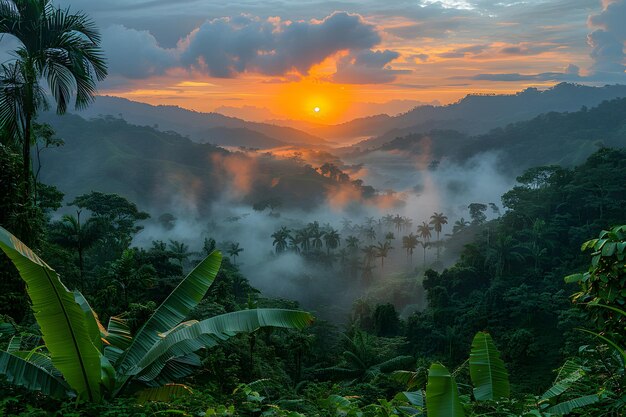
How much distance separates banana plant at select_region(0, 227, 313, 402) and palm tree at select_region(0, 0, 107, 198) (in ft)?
21.3

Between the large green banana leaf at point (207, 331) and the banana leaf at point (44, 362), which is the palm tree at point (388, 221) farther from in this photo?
the banana leaf at point (44, 362)

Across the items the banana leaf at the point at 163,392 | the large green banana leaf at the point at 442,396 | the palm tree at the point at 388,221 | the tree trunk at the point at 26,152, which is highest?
the tree trunk at the point at 26,152

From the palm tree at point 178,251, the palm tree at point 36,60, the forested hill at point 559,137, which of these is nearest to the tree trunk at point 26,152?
the palm tree at point 36,60

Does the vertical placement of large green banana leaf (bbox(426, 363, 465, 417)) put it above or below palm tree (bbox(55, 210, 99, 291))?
above

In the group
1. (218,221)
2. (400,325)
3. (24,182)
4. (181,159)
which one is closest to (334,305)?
(400,325)

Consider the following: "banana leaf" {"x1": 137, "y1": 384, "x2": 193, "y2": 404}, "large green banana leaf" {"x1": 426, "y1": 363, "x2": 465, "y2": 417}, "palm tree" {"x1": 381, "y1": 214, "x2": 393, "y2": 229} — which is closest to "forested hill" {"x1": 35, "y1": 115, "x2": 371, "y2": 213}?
"palm tree" {"x1": 381, "y1": 214, "x2": 393, "y2": 229}

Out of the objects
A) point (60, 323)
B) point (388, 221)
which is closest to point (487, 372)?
point (60, 323)

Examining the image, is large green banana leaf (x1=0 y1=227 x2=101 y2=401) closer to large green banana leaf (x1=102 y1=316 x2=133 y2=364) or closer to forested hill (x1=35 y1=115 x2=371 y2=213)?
large green banana leaf (x1=102 y1=316 x2=133 y2=364)

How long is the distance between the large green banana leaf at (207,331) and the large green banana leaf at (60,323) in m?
0.90

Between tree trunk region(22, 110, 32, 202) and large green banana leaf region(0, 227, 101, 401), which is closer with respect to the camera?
large green banana leaf region(0, 227, 101, 401)

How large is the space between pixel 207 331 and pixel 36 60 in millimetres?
8879

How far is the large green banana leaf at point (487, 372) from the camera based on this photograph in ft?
19.6

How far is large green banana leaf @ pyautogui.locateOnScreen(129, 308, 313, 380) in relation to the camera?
683 centimetres

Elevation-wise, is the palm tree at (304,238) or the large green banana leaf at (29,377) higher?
the large green banana leaf at (29,377)
